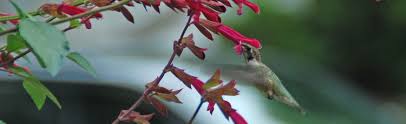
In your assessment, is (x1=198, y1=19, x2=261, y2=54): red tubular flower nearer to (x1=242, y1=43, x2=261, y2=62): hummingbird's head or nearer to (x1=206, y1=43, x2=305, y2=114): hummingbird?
(x1=242, y1=43, x2=261, y2=62): hummingbird's head

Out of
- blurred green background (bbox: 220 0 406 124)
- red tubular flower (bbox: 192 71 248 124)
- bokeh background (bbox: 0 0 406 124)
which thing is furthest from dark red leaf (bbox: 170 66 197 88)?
blurred green background (bbox: 220 0 406 124)

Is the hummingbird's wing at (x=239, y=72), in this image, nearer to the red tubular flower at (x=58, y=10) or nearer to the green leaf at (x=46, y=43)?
the red tubular flower at (x=58, y=10)

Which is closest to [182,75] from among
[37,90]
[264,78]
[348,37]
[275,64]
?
[37,90]

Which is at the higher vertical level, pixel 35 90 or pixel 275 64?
pixel 35 90

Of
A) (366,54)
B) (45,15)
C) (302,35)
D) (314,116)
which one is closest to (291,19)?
(302,35)

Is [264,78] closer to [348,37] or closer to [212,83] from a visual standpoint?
[212,83]

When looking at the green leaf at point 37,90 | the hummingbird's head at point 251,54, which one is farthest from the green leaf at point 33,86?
the hummingbird's head at point 251,54

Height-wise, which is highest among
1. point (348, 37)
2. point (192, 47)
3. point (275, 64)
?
point (192, 47)

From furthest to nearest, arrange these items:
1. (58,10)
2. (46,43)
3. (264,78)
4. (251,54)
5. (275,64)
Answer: (275,64) < (264,78) < (251,54) < (58,10) < (46,43)
